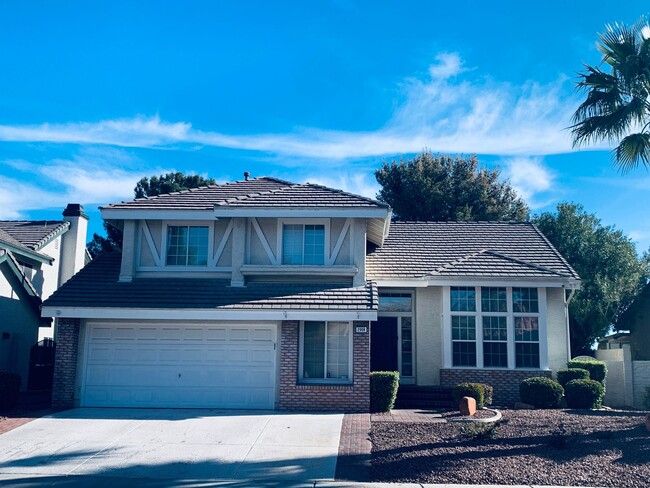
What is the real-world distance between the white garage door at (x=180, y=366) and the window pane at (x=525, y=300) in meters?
6.94

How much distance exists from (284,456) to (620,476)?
5.23 meters

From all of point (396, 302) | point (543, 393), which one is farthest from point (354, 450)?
point (396, 302)

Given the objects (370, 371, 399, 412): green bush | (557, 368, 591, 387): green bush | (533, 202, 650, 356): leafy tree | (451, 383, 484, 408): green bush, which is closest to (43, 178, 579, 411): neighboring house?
(370, 371, 399, 412): green bush

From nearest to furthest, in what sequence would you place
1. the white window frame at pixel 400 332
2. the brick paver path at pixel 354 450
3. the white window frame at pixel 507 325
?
the brick paver path at pixel 354 450 → the white window frame at pixel 507 325 → the white window frame at pixel 400 332

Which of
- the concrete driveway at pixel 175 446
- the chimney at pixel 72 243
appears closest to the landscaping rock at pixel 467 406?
the concrete driveway at pixel 175 446

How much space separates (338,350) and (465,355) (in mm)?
4033

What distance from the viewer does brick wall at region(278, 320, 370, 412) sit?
49.3ft

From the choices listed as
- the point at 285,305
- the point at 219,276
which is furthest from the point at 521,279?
the point at 219,276

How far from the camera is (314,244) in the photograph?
17.0m

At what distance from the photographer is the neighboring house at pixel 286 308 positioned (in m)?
15.4

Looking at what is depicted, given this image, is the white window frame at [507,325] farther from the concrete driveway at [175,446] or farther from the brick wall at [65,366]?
the brick wall at [65,366]

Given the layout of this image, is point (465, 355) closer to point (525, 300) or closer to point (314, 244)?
point (525, 300)

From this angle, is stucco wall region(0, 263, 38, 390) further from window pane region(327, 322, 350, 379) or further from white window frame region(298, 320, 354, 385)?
window pane region(327, 322, 350, 379)

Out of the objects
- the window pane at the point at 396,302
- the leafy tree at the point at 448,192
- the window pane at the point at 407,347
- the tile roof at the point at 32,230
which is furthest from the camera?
the leafy tree at the point at 448,192
